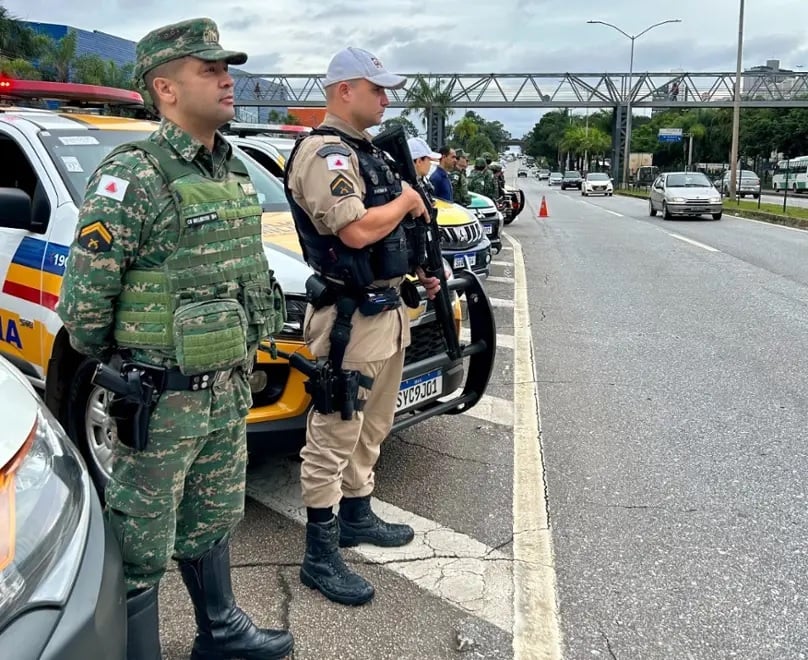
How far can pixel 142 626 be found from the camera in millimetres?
2148

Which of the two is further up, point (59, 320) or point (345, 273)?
point (345, 273)

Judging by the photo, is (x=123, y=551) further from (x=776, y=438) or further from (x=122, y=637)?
(x=776, y=438)

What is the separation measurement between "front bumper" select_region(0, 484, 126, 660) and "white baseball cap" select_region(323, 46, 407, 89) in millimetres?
1701

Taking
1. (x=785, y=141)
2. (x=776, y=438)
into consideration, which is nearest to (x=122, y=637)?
(x=776, y=438)

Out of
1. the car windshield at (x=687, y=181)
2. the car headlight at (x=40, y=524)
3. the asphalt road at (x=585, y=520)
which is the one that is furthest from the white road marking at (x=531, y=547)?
the car windshield at (x=687, y=181)

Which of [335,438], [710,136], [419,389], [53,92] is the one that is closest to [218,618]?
[335,438]

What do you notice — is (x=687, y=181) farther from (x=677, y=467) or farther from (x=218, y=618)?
(x=218, y=618)

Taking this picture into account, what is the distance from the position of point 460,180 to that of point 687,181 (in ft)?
47.0

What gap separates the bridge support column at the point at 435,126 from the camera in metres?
57.3

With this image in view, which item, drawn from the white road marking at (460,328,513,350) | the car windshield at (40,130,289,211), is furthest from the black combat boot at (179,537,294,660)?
the white road marking at (460,328,513,350)

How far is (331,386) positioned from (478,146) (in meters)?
71.4

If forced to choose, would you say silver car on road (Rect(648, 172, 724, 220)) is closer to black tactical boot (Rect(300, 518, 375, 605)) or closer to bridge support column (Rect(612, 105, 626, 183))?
black tactical boot (Rect(300, 518, 375, 605))

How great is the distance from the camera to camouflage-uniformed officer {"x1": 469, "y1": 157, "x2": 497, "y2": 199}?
1402cm

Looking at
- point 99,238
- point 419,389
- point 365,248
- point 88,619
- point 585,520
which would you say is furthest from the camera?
point 419,389
